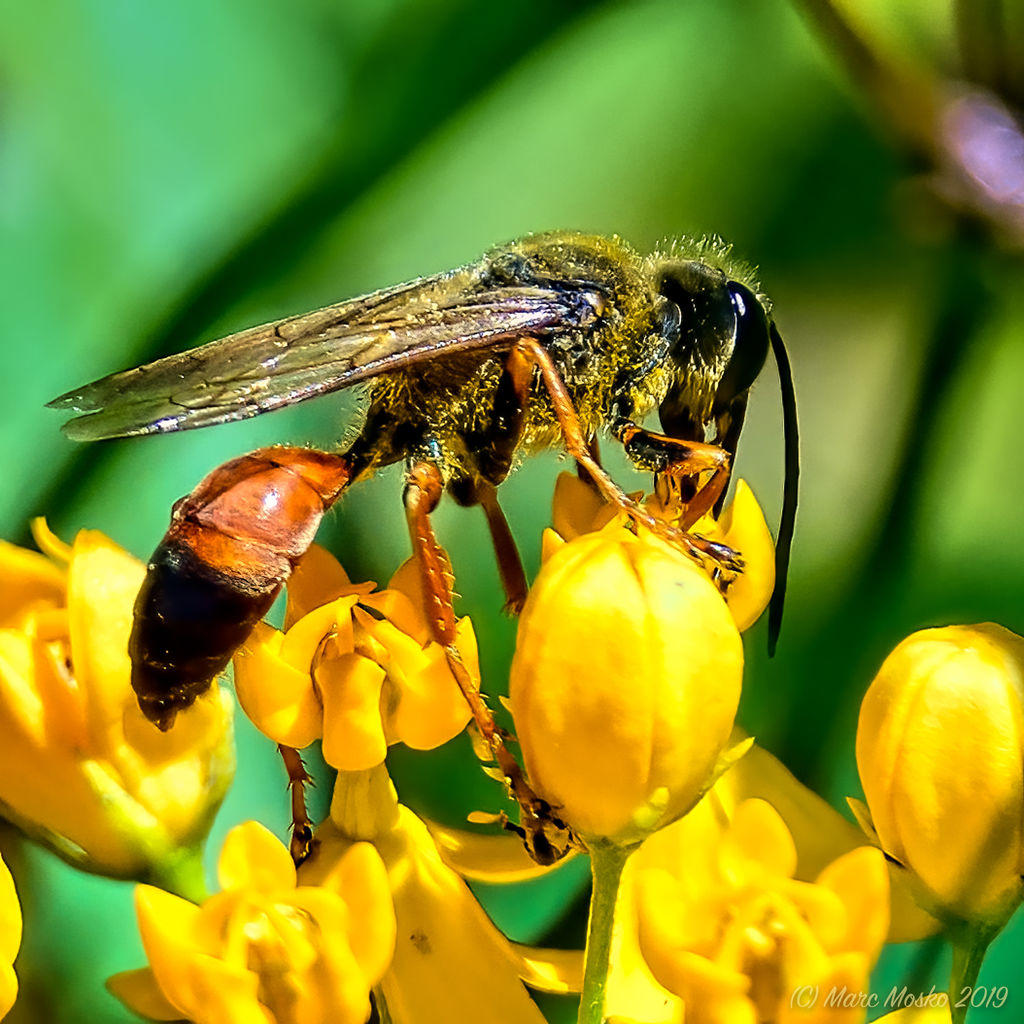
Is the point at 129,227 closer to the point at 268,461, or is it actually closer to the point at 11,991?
the point at 268,461

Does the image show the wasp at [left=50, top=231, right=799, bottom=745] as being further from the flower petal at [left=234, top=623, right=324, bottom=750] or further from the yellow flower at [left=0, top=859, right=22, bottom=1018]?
the yellow flower at [left=0, top=859, right=22, bottom=1018]

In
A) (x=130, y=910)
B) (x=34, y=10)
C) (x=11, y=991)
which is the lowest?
(x=130, y=910)

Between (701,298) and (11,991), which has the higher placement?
(701,298)

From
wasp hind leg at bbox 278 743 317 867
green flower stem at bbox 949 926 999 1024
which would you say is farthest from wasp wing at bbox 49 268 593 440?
green flower stem at bbox 949 926 999 1024

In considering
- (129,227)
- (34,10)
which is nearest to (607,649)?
(129,227)

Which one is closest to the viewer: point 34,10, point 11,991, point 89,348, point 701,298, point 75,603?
point 11,991

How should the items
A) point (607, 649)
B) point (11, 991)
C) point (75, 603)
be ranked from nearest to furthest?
1. point (607, 649)
2. point (11, 991)
3. point (75, 603)
